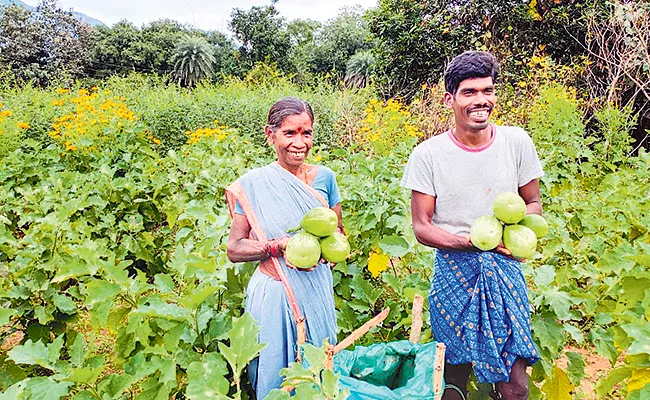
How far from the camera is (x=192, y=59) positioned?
32406 millimetres

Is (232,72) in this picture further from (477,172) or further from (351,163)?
(477,172)

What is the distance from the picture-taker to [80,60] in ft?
102

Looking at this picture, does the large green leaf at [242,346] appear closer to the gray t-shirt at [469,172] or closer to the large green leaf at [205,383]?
the large green leaf at [205,383]

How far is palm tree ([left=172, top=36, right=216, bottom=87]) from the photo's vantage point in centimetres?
3241

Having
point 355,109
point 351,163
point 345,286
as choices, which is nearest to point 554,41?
point 355,109

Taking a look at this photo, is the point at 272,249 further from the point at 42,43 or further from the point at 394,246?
the point at 42,43

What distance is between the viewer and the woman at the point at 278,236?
194 centimetres

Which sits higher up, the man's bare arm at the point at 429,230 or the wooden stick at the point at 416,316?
the man's bare arm at the point at 429,230

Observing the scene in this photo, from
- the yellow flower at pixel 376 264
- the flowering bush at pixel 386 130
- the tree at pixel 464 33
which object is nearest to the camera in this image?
the yellow flower at pixel 376 264

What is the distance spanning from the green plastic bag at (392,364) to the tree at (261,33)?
3042 cm

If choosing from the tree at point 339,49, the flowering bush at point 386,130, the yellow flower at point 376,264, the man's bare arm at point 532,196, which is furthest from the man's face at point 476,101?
the tree at point 339,49

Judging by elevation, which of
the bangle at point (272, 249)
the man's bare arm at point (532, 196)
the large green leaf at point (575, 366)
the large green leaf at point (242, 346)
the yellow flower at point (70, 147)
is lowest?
the large green leaf at point (575, 366)

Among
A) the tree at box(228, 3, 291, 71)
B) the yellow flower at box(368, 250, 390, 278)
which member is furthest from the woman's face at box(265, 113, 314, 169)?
the tree at box(228, 3, 291, 71)

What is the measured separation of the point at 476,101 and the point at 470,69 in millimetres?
121
